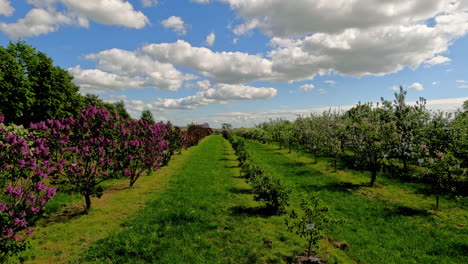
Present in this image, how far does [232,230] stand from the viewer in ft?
31.7

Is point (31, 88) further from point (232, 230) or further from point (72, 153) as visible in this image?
point (232, 230)

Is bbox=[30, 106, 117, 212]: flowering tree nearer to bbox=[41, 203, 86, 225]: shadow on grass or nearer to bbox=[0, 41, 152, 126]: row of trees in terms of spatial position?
bbox=[41, 203, 86, 225]: shadow on grass

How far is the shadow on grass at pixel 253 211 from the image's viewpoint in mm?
11512

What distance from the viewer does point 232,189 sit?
1614cm

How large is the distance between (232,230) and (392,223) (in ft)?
24.0

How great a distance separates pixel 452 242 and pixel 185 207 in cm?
1115

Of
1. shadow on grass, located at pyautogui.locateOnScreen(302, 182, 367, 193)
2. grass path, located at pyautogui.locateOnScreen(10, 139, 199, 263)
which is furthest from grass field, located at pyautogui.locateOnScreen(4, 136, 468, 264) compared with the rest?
shadow on grass, located at pyautogui.locateOnScreen(302, 182, 367, 193)

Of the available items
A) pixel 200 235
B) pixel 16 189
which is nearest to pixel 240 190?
pixel 200 235

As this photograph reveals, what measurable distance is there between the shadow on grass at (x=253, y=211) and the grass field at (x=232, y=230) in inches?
1.8

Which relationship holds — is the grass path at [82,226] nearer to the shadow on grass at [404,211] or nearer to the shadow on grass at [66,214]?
the shadow on grass at [66,214]

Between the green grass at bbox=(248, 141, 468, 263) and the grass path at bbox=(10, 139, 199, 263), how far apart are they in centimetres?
892

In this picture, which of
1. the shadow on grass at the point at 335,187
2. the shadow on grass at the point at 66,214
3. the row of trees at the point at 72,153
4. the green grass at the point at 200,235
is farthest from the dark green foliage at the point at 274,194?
the shadow on grass at the point at 66,214

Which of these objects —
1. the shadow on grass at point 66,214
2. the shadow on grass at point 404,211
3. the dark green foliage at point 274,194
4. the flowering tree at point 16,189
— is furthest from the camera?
the shadow on grass at point 404,211

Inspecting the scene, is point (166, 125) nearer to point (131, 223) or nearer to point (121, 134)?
point (121, 134)
